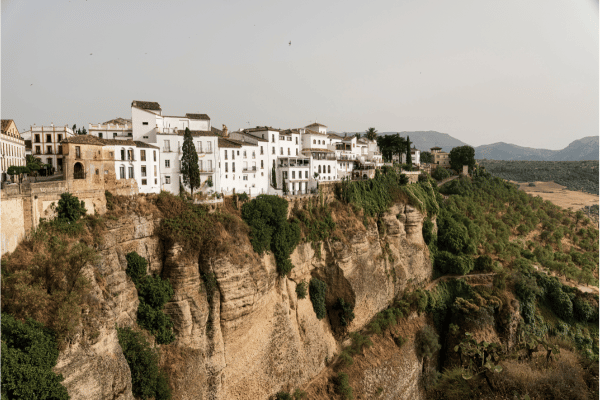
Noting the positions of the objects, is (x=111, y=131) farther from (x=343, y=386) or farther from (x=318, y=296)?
(x=343, y=386)

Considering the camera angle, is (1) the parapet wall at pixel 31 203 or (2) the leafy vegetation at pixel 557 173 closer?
(1) the parapet wall at pixel 31 203

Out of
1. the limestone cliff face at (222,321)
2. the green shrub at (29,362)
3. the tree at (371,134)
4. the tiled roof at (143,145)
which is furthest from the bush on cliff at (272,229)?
the tree at (371,134)

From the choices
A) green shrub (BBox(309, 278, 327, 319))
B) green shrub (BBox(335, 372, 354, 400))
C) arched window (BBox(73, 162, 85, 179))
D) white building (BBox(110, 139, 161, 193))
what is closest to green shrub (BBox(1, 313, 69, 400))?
arched window (BBox(73, 162, 85, 179))

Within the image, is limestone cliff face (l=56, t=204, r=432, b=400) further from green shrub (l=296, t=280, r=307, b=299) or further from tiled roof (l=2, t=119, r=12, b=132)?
tiled roof (l=2, t=119, r=12, b=132)

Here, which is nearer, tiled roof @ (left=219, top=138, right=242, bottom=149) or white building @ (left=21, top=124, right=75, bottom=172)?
white building @ (left=21, top=124, right=75, bottom=172)

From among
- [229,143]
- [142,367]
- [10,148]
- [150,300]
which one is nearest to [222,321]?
[150,300]

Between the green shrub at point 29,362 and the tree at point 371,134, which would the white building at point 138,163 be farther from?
the tree at point 371,134
